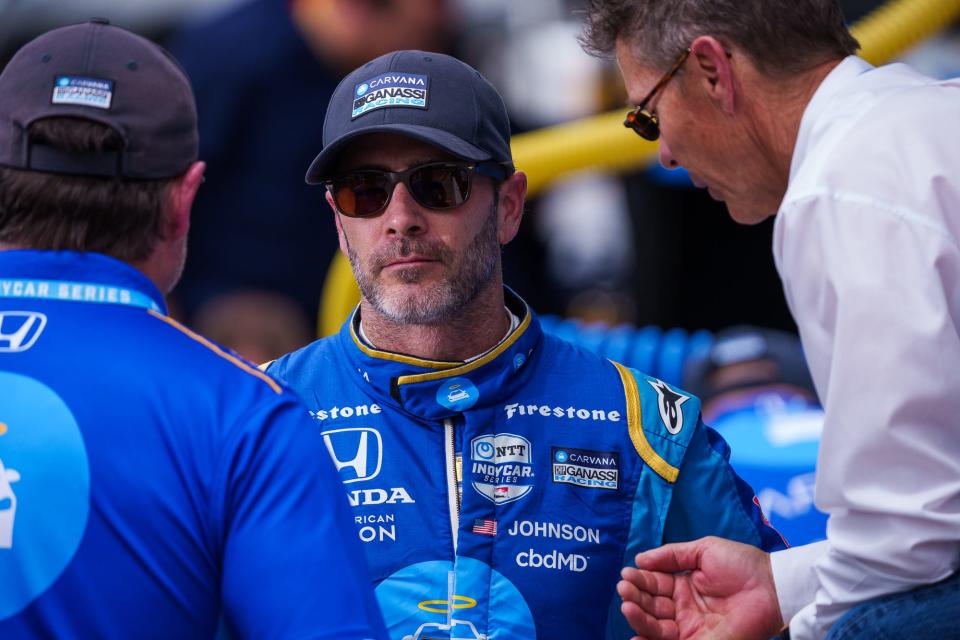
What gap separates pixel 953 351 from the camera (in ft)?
6.66

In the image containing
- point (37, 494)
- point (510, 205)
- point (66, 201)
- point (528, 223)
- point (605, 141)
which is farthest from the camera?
point (528, 223)

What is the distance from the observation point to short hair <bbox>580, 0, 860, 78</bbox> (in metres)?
2.49

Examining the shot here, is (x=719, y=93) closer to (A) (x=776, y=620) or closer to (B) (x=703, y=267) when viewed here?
(A) (x=776, y=620)

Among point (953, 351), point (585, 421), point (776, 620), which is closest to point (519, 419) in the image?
point (585, 421)

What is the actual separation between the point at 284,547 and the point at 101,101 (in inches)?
27.6

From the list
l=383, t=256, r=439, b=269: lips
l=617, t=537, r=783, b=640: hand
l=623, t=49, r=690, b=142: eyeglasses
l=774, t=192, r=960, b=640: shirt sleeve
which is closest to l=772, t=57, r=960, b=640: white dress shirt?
l=774, t=192, r=960, b=640: shirt sleeve

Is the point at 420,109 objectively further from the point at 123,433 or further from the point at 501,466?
the point at 123,433

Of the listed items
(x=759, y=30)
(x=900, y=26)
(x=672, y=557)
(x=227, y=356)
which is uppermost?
(x=900, y=26)

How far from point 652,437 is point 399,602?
0.59 m

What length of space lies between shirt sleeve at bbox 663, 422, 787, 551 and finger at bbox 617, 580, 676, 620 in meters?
0.23

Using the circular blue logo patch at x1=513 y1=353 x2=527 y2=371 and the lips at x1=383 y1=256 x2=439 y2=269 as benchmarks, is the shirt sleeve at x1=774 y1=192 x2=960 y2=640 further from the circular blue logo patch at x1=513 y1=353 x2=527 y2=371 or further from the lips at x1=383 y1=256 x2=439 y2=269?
the lips at x1=383 y1=256 x2=439 y2=269

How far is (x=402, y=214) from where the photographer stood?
2.81m

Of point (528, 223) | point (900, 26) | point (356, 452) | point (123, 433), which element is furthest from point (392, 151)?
point (528, 223)

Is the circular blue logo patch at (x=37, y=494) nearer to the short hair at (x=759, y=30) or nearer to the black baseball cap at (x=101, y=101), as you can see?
the black baseball cap at (x=101, y=101)
